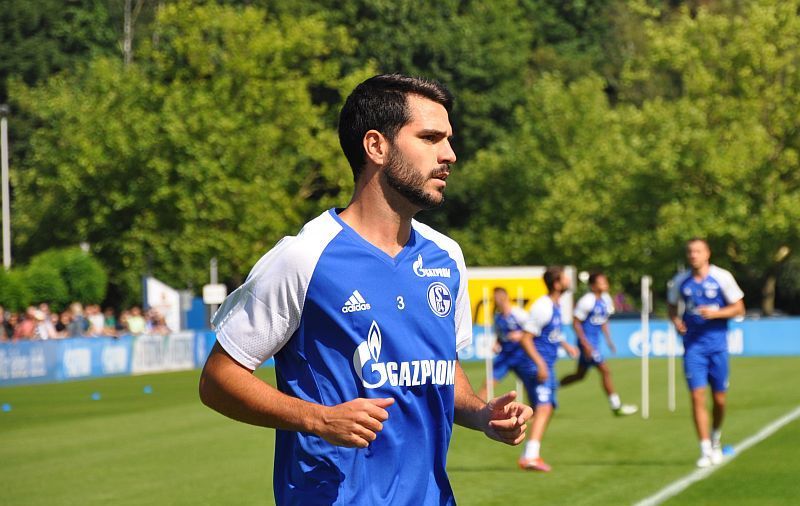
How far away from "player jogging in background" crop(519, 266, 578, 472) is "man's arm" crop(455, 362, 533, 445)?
33.6 feet

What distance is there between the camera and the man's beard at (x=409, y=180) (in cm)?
464

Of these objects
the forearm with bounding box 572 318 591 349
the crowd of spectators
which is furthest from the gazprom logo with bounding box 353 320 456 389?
the crowd of spectators

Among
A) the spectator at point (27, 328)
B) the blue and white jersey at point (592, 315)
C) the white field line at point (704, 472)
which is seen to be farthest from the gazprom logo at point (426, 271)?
the spectator at point (27, 328)

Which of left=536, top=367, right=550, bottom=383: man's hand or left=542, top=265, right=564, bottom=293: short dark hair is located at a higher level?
left=542, top=265, right=564, bottom=293: short dark hair

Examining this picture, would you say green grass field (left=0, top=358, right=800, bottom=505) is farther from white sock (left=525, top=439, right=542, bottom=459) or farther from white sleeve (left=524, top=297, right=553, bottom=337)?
white sleeve (left=524, top=297, right=553, bottom=337)

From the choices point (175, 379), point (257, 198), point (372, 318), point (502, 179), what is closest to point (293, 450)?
point (372, 318)

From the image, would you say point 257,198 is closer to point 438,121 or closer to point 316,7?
point 316,7

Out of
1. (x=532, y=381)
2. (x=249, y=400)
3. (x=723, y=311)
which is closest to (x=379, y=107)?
(x=249, y=400)

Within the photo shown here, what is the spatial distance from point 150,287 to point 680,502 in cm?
3790

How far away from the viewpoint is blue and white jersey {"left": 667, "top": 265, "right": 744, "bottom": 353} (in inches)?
599

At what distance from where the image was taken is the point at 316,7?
2591 inches

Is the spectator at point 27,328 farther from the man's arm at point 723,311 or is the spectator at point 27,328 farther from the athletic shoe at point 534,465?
the man's arm at point 723,311

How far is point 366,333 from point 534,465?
423 inches

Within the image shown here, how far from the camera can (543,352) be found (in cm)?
1712
